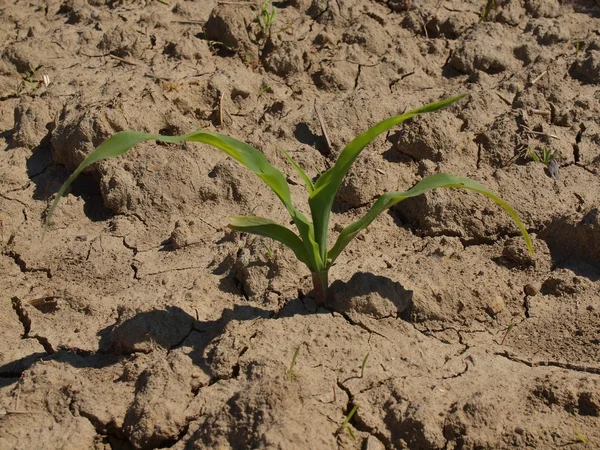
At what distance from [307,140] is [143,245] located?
30.2 inches

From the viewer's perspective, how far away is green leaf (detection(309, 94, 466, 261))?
1.95 metres

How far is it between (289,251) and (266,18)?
132cm

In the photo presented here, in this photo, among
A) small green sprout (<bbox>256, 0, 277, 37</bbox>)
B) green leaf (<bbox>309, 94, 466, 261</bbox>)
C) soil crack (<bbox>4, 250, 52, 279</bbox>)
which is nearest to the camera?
green leaf (<bbox>309, 94, 466, 261</bbox>)

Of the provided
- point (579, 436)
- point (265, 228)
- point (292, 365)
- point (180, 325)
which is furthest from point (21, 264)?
point (579, 436)

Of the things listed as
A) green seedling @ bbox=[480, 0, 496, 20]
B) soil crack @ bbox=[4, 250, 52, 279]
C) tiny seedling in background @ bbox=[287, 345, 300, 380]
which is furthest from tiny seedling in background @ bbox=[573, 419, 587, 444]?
green seedling @ bbox=[480, 0, 496, 20]

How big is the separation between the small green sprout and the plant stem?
57.2 inches

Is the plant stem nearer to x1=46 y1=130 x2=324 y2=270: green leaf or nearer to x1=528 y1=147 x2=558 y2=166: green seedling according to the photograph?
x1=46 y1=130 x2=324 y2=270: green leaf

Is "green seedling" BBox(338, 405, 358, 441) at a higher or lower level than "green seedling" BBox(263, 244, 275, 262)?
lower

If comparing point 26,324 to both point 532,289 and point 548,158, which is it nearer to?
point 532,289

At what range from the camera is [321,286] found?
221 centimetres

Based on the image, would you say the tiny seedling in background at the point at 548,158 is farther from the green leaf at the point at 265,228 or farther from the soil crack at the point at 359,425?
the soil crack at the point at 359,425

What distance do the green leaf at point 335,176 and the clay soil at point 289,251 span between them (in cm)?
25

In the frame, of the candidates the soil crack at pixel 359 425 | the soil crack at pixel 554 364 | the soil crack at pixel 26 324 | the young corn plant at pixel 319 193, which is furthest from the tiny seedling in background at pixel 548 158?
the soil crack at pixel 26 324

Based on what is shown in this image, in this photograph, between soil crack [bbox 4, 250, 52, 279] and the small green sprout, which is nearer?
soil crack [bbox 4, 250, 52, 279]
